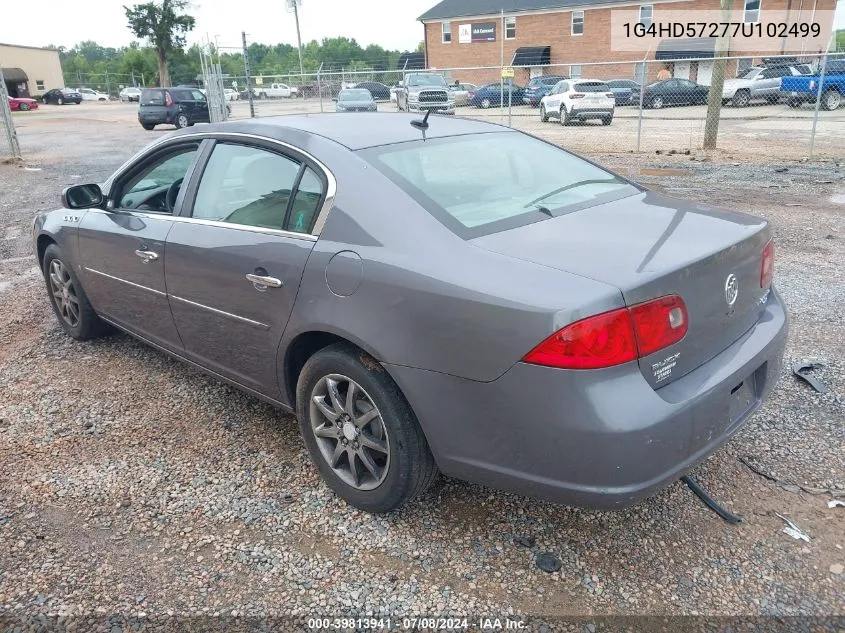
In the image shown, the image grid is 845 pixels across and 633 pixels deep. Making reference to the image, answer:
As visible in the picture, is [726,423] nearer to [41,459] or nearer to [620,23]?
[41,459]

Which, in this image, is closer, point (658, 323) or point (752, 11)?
point (658, 323)

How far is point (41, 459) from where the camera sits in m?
3.30

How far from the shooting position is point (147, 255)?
359 centimetres

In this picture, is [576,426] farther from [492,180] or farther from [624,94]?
[624,94]

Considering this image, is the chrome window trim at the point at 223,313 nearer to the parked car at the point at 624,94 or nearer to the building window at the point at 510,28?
the parked car at the point at 624,94

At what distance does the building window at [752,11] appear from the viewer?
38.9m

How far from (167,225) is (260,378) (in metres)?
1.02

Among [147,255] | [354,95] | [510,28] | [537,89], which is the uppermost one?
[510,28]

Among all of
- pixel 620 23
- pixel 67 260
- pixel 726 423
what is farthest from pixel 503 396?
pixel 620 23

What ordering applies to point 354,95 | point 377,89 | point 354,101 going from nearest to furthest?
point 354,101 < point 354,95 < point 377,89

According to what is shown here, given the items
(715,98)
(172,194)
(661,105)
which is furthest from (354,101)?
(172,194)

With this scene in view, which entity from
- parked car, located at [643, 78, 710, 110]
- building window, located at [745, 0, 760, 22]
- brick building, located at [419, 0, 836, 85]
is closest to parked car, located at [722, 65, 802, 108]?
parked car, located at [643, 78, 710, 110]

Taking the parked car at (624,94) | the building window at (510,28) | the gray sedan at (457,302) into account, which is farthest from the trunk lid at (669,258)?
the building window at (510,28)

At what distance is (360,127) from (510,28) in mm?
46927
